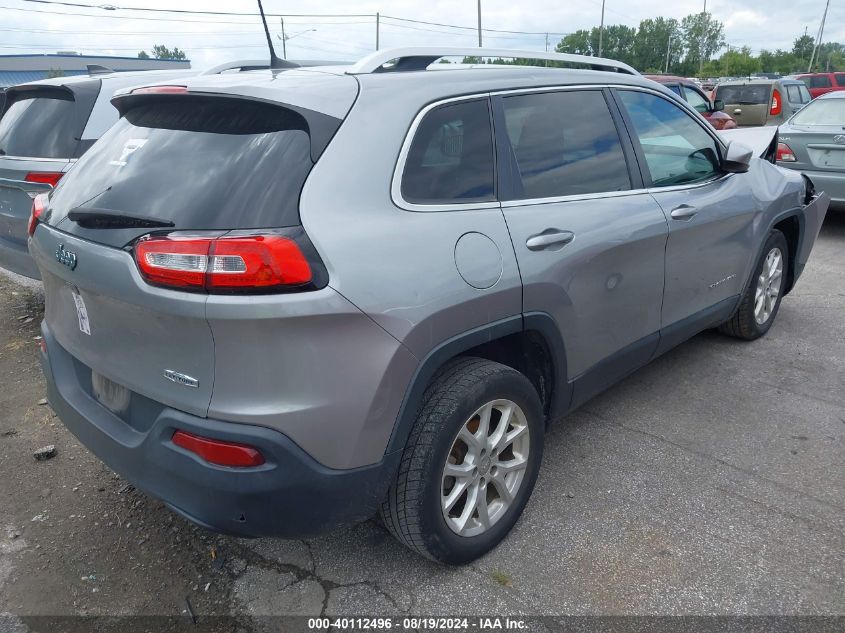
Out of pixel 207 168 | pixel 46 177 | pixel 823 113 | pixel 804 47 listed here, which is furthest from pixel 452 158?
pixel 804 47

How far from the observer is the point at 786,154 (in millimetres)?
7980

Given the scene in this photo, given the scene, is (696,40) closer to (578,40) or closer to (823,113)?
(578,40)

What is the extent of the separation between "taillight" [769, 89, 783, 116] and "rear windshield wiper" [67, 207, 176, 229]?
16440 mm

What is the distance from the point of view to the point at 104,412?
239 centimetres

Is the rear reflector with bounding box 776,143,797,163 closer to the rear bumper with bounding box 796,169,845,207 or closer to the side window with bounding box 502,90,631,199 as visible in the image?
the rear bumper with bounding box 796,169,845,207

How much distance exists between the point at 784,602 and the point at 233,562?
2.03 meters

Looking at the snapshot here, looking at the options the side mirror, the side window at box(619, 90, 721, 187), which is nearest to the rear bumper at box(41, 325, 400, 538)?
the side window at box(619, 90, 721, 187)

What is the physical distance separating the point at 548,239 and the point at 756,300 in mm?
2643

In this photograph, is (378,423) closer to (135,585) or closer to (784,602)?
(135,585)

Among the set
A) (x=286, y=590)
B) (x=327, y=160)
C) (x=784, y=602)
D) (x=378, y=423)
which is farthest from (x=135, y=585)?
(x=784, y=602)

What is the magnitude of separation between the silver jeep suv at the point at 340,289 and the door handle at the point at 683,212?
428mm

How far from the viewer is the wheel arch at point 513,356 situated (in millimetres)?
2195

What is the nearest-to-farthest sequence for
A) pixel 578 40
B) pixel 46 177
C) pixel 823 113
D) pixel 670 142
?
pixel 670 142
pixel 46 177
pixel 823 113
pixel 578 40

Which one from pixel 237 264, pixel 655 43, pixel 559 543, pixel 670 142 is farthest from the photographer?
pixel 655 43
